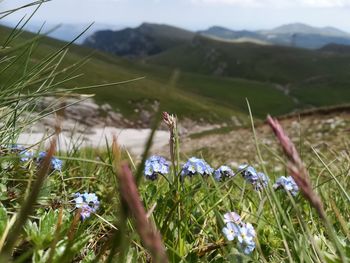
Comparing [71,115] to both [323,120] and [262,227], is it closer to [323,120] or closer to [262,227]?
[323,120]

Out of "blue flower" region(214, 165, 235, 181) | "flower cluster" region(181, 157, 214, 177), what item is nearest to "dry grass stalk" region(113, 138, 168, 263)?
"flower cluster" region(181, 157, 214, 177)

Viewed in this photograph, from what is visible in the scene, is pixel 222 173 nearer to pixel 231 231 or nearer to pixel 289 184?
pixel 289 184

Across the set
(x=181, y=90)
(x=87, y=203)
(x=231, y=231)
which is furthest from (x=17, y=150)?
(x=181, y=90)

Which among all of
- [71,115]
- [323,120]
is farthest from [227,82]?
[323,120]

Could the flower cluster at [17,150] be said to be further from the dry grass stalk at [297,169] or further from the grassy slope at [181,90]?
the grassy slope at [181,90]

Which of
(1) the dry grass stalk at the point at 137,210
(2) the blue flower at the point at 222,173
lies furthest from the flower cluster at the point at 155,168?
(1) the dry grass stalk at the point at 137,210

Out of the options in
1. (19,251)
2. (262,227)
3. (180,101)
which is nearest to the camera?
(19,251)
